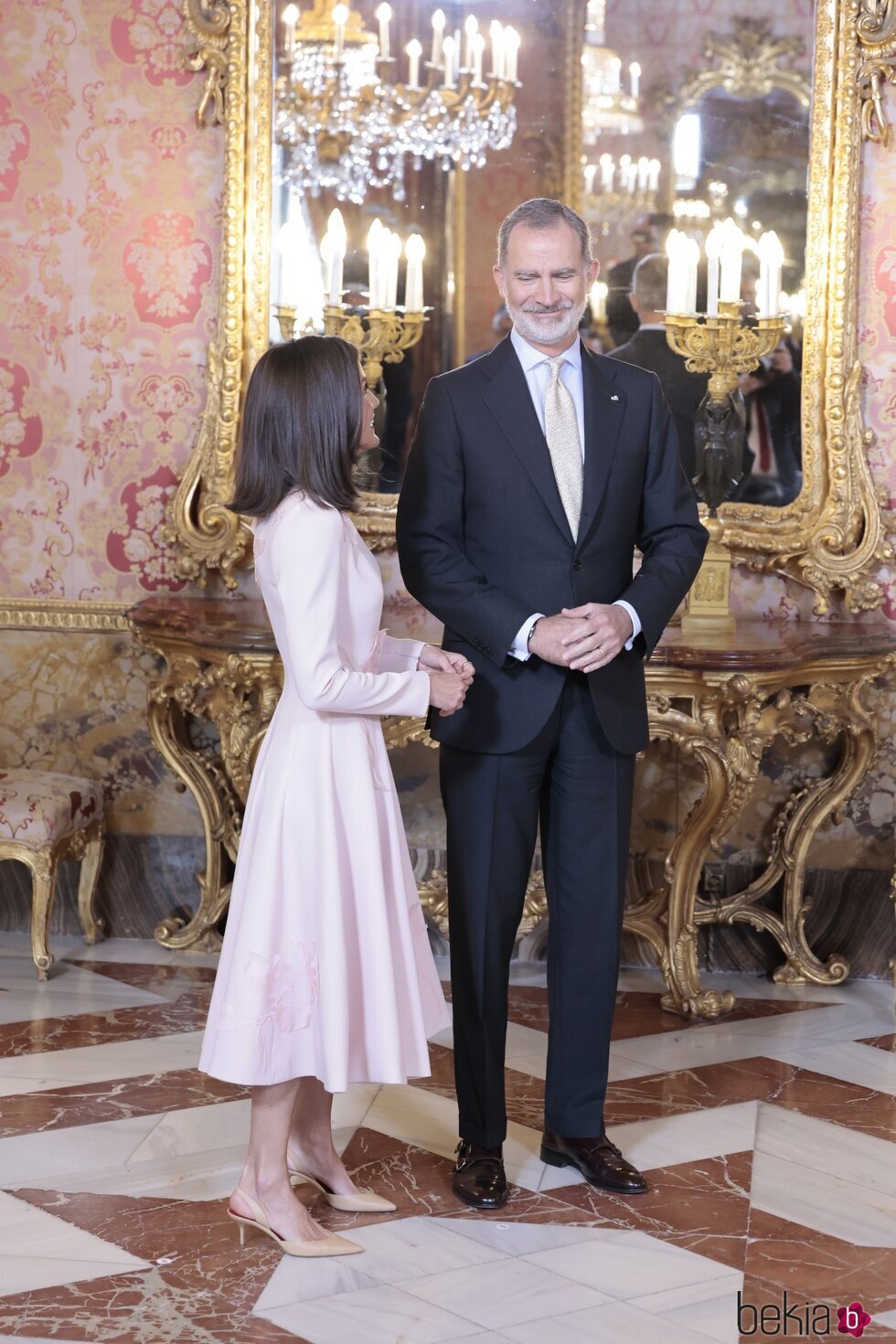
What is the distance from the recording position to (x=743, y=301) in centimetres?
438

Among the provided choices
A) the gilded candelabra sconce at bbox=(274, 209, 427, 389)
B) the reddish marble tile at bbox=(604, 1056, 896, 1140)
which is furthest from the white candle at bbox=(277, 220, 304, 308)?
the reddish marble tile at bbox=(604, 1056, 896, 1140)

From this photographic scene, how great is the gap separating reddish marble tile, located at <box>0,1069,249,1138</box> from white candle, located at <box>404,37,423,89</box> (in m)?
2.75

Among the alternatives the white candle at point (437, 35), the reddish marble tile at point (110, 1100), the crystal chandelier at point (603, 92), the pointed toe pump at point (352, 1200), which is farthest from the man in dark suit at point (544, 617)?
the white candle at point (437, 35)

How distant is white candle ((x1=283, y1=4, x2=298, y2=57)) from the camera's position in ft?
14.5

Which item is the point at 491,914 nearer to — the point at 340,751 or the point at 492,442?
the point at 340,751

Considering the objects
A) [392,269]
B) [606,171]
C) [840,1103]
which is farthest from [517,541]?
[606,171]

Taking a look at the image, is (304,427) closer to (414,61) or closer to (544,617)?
(544,617)

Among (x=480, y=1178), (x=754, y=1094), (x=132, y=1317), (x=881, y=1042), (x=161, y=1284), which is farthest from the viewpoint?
(x=881, y=1042)

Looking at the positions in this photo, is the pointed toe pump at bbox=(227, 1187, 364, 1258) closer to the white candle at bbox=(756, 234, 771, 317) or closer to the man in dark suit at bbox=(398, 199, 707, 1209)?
the man in dark suit at bbox=(398, 199, 707, 1209)

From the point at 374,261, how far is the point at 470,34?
0.68 m

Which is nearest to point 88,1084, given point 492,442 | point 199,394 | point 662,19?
point 492,442

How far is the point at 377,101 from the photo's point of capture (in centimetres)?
441
